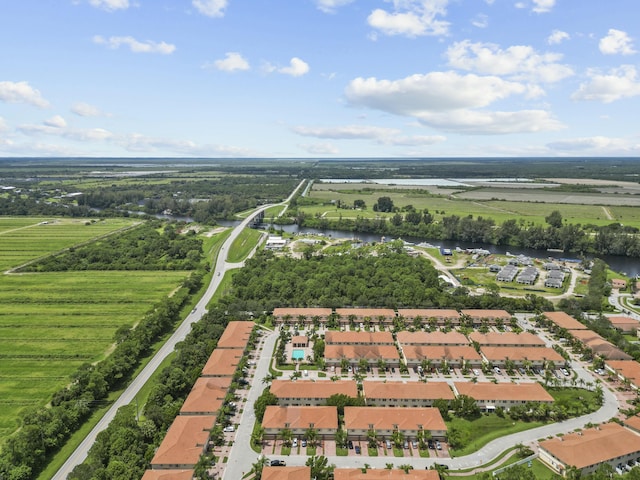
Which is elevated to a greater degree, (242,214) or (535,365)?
(242,214)

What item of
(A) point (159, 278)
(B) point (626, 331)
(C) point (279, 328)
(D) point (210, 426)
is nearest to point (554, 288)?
(B) point (626, 331)

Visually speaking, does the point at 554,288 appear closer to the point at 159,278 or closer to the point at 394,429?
the point at 394,429

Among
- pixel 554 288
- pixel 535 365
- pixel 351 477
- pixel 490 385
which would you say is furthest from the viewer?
pixel 554 288

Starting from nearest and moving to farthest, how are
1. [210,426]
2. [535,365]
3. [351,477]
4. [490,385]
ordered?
[351,477], [210,426], [490,385], [535,365]

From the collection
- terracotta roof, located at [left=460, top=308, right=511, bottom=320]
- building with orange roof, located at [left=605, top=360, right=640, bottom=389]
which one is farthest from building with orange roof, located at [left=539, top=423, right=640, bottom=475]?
terracotta roof, located at [left=460, top=308, right=511, bottom=320]

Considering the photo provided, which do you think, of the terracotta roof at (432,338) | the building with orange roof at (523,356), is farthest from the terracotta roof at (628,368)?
the terracotta roof at (432,338)

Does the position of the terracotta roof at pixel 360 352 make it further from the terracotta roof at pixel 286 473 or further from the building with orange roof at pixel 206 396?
the terracotta roof at pixel 286 473

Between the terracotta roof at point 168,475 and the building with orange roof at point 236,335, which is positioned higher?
the building with orange roof at point 236,335

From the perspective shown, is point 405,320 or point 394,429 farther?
point 405,320
